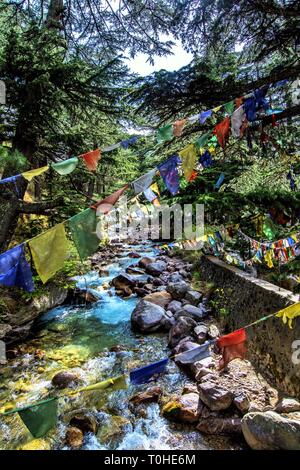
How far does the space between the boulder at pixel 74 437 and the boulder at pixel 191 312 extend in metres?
3.59

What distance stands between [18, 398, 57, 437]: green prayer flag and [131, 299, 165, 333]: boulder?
13.6 feet

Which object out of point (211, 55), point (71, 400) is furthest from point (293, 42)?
point (71, 400)

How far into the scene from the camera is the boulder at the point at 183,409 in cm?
378

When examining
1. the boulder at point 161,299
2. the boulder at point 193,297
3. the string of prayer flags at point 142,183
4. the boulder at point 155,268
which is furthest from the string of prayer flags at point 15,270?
the boulder at point 155,268

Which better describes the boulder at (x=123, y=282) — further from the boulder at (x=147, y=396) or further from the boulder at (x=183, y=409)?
the boulder at (x=183, y=409)

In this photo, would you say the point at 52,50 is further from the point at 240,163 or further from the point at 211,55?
the point at 240,163

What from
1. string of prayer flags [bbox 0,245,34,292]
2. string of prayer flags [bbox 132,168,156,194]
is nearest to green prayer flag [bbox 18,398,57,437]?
string of prayer flags [bbox 0,245,34,292]

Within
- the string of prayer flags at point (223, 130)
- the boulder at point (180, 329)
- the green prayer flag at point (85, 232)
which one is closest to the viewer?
the green prayer flag at point (85, 232)

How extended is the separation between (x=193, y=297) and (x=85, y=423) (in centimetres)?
457

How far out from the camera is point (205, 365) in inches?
192

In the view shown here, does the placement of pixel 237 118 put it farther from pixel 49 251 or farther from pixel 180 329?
pixel 180 329

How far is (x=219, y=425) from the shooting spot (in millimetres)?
3572

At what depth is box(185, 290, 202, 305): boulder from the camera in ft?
25.0

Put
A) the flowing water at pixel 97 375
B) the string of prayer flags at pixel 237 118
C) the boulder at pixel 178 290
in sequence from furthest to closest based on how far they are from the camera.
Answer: the boulder at pixel 178 290
the string of prayer flags at pixel 237 118
the flowing water at pixel 97 375
